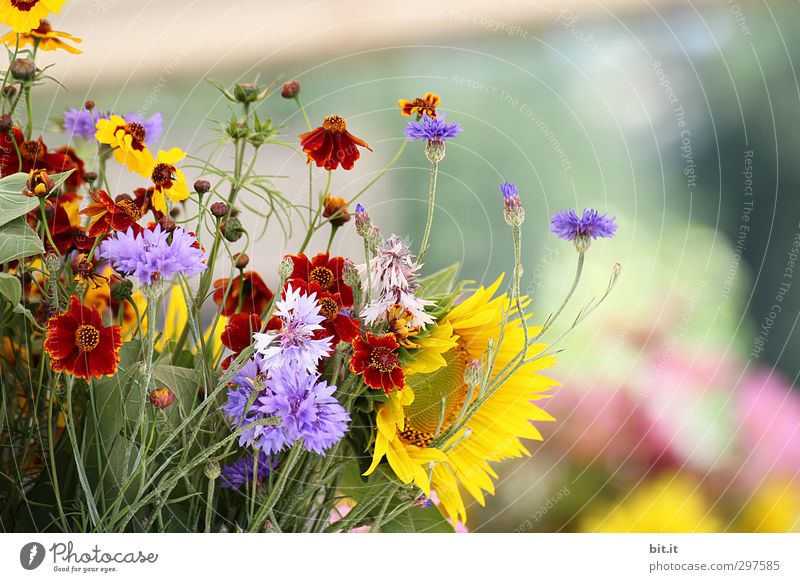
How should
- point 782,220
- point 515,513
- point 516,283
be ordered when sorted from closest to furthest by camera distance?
1. point 516,283
2. point 515,513
3. point 782,220

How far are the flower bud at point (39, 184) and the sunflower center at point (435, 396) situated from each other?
115 mm

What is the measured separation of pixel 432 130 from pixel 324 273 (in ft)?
0.17

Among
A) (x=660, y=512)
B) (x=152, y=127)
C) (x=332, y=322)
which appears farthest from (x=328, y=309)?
(x=660, y=512)

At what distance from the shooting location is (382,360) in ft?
0.69

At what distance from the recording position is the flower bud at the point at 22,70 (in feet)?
0.75

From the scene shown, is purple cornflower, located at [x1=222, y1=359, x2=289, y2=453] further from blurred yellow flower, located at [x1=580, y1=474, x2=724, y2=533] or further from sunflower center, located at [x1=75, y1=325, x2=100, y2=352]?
blurred yellow flower, located at [x1=580, y1=474, x2=724, y2=533]

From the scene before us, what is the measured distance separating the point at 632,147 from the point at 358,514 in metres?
0.37

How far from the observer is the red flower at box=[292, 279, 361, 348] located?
0.21 metres

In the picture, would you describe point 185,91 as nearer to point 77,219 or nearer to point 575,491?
point 77,219

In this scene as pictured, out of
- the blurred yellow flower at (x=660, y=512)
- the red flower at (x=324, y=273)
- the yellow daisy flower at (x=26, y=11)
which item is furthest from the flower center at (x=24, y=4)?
the blurred yellow flower at (x=660, y=512)

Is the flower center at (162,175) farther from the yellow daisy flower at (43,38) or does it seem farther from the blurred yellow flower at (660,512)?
the blurred yellow flower at (660,512)

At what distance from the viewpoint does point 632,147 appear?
1.74ft

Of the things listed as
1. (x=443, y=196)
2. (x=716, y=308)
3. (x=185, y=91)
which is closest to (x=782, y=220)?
(x=716, y=308)
